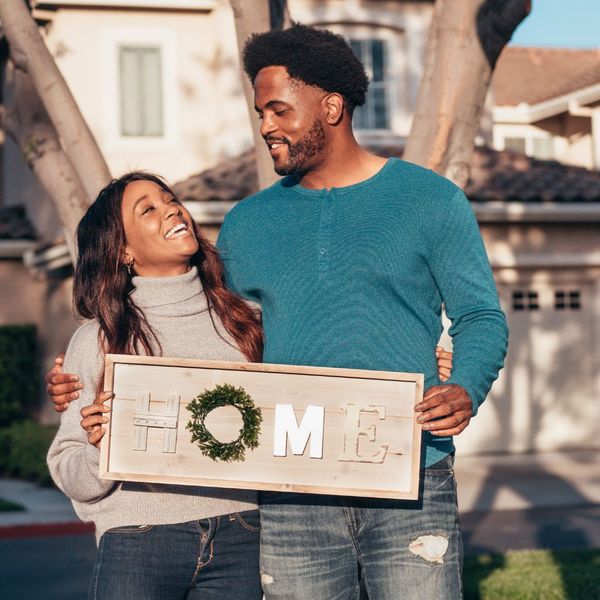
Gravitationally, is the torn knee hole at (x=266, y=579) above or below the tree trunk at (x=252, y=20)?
below

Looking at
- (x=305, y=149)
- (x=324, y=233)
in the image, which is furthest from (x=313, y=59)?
(x=324, y=233)

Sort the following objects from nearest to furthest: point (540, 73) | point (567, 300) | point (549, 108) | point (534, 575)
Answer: point (534, 575), point (567, 300), point (549, 108), point (540, 73)

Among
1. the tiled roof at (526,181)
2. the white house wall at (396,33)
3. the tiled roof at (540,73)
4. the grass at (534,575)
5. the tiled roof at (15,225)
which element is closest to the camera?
the grass at (534,575)

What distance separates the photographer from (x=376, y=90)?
16.1 metres

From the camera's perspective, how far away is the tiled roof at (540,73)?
24.0 metres

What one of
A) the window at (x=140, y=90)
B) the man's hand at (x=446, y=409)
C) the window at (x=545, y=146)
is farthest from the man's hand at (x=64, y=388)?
the window at (x=545, y=146)

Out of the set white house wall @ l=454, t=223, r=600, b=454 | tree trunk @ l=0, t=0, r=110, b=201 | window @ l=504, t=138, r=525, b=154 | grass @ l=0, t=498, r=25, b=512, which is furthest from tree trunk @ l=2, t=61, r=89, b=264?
window @ l=504, t=138, r=525, b=154

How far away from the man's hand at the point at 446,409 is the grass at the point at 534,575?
4.22 meters

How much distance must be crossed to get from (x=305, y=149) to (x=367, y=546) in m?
1.11

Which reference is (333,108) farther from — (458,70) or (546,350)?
(546,350)

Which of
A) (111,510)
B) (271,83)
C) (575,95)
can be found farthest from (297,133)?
(575,95)

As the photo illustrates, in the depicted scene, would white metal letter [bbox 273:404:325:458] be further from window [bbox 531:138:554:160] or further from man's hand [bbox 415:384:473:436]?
window [bbox 531:138:554:160]

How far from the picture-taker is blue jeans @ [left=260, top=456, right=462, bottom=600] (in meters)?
A: 3.09

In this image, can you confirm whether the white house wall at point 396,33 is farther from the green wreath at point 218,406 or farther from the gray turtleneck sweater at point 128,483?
the green wreath at point 218,406
